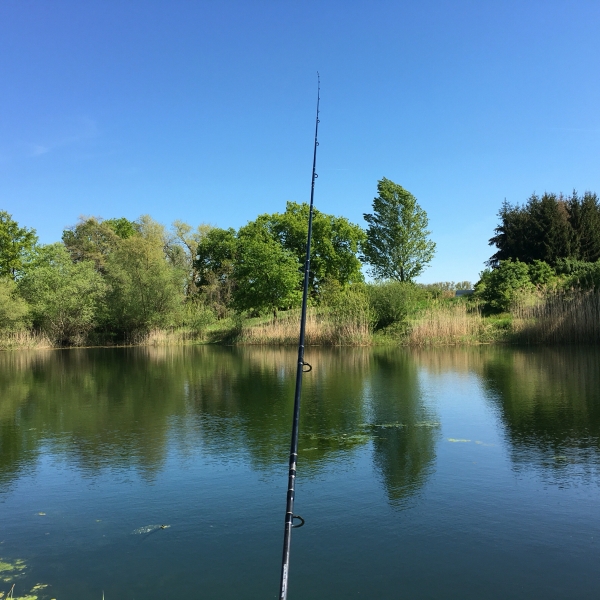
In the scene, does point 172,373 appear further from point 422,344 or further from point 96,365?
point 422,344

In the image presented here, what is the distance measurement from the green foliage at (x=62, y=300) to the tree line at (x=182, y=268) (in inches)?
2.6

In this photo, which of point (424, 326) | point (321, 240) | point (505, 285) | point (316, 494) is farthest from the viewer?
point (321, 240)

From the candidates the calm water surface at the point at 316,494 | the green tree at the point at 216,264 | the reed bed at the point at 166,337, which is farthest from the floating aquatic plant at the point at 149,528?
the green tree at the point at 216,264

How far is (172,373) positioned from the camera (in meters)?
19.8

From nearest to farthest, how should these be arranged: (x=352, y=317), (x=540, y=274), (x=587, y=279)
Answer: (x=587, y=279) → (x=352, y=317) → (x=540, y=274)

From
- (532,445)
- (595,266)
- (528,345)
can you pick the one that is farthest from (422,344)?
(532,445)

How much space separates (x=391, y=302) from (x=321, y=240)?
16950 mm

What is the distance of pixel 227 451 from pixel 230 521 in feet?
9.04

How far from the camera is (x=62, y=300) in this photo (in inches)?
1513

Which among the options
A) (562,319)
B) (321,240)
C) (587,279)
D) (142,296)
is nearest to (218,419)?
(562,319)

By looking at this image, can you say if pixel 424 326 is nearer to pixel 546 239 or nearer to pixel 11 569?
pixel 546 239

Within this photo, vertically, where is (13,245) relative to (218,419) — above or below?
above

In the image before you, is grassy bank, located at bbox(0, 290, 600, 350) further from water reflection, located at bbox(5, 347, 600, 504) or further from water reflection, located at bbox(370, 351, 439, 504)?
water reflection, located at bbox(370, 351, 439, 504)

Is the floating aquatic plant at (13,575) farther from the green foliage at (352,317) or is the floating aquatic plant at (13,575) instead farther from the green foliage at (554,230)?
the green foliage at (554,230)
